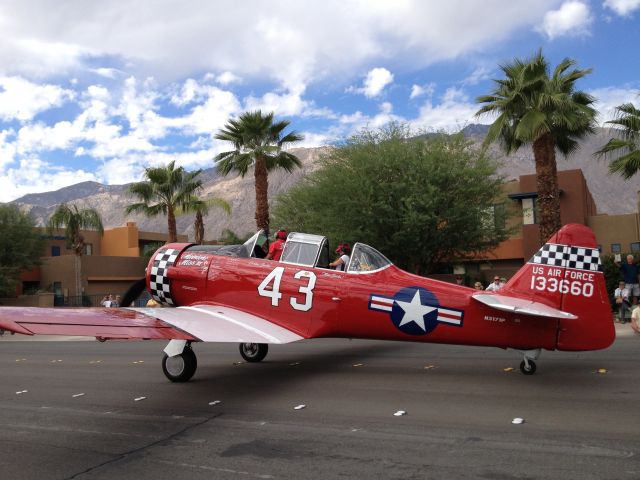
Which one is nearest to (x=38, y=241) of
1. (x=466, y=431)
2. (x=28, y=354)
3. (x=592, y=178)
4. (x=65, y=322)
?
(x=28, y=354)

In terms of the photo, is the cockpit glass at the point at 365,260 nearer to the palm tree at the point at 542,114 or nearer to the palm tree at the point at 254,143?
the palm tree at the point at 542,114

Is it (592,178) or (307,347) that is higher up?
(592,178)

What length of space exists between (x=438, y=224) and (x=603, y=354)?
13.3 metres

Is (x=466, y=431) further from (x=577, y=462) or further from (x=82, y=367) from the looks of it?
(x=82, y=367)

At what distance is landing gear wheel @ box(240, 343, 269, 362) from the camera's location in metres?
10.9

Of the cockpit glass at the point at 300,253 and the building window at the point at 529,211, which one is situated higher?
the building window at the point at 529,211

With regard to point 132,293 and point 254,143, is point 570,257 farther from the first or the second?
point 254,143

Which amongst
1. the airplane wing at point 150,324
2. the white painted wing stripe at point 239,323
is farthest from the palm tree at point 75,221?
the white painted wing stripe at point 239,323

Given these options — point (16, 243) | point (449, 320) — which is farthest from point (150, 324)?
point (16, 243)

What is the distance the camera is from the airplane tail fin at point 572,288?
7.55m

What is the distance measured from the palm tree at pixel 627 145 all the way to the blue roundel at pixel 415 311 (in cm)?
1660

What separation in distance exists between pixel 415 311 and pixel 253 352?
4056 millimetres

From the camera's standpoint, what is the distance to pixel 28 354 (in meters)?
14.9

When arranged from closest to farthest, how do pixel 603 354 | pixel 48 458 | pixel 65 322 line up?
pixel 48 458, pixel 65 322, pixel 603 354
